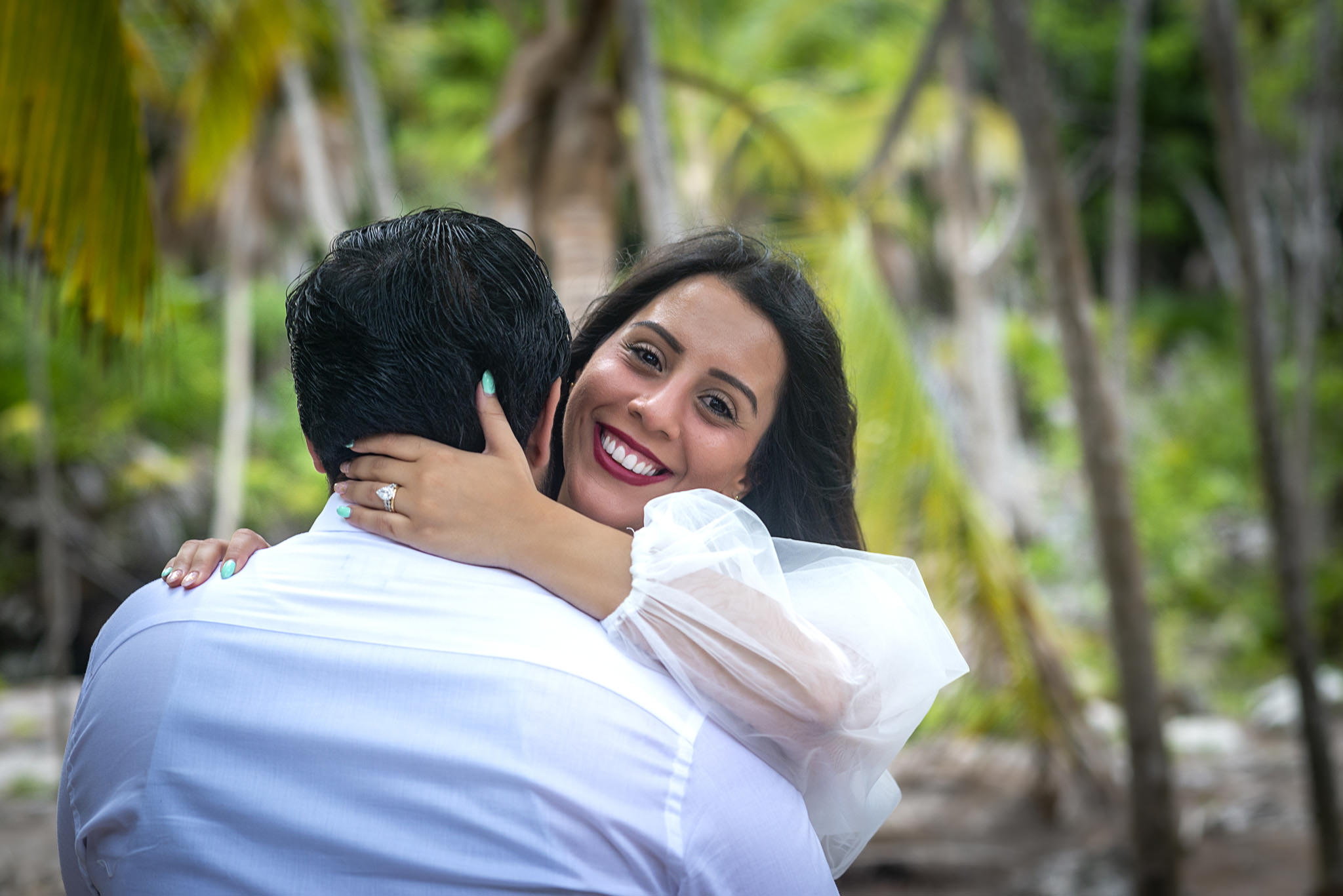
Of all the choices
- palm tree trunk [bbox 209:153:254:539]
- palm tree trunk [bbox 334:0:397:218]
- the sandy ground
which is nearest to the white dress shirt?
the sandy ground

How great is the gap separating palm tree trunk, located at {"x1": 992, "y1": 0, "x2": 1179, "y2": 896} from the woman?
275cm

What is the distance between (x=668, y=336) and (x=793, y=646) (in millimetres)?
611

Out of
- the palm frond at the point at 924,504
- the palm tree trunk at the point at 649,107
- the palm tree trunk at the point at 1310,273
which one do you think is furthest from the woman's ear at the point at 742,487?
the palm tree trunk at the point at 1310,273

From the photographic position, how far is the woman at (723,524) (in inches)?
48.7

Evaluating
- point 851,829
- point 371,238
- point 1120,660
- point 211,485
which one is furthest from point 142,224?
point 211,485

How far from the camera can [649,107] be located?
4.60m

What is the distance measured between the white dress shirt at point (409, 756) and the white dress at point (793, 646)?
47 mm

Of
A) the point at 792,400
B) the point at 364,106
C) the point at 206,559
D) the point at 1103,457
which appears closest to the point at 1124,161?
the point at 364,106

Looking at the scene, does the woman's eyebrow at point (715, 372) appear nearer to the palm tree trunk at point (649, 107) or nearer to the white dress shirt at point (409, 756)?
the white dress shirt at point (409, 756)

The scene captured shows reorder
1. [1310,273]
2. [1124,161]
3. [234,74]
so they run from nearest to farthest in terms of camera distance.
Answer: [234,74], [1310,273], [1124,161]

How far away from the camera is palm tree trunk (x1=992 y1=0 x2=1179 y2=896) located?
13.9ft

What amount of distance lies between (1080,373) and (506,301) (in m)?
3.52

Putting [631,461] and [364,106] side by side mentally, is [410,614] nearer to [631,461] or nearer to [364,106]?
[631,461]

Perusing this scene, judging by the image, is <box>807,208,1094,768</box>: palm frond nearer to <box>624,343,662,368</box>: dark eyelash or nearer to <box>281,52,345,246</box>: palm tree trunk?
<box>624,343,662,368</box>: dark eyelash
